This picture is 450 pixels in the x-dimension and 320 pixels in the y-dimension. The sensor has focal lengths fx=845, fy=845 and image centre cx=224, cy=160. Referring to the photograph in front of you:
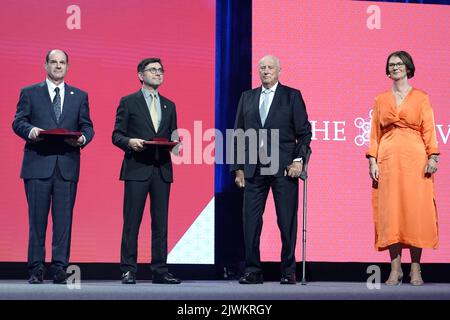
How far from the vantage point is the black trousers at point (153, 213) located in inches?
221

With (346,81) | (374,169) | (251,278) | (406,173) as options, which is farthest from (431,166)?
(251,278)

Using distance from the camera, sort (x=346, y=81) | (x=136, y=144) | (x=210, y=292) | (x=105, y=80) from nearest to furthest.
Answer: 1. (x=210, y=292)
2. (x=136, y=144)
3. (x=105, y=80)
4. (x=346, y=81)

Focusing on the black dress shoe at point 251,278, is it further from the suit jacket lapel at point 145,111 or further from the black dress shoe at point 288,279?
the suit jacket lapel at point 145,111

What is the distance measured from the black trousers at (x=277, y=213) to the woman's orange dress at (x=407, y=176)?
1.99ft

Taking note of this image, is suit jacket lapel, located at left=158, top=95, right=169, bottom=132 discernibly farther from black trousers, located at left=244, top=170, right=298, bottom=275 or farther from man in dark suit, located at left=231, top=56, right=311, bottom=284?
black trousers, located at left=244, top=170, right=298, bottom=275

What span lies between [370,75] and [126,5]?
1.98 metres

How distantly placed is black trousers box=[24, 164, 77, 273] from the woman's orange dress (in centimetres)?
210

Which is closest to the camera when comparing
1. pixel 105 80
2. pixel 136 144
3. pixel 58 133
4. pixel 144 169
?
pixel 58 133

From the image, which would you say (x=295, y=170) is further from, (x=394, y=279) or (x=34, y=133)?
(x=34, y=133)

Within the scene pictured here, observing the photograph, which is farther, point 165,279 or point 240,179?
point 240,179

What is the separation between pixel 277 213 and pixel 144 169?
0.94 m

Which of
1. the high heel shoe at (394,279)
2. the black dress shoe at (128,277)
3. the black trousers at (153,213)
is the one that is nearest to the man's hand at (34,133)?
the black trousers at (153,213)

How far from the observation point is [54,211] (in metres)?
5.59
